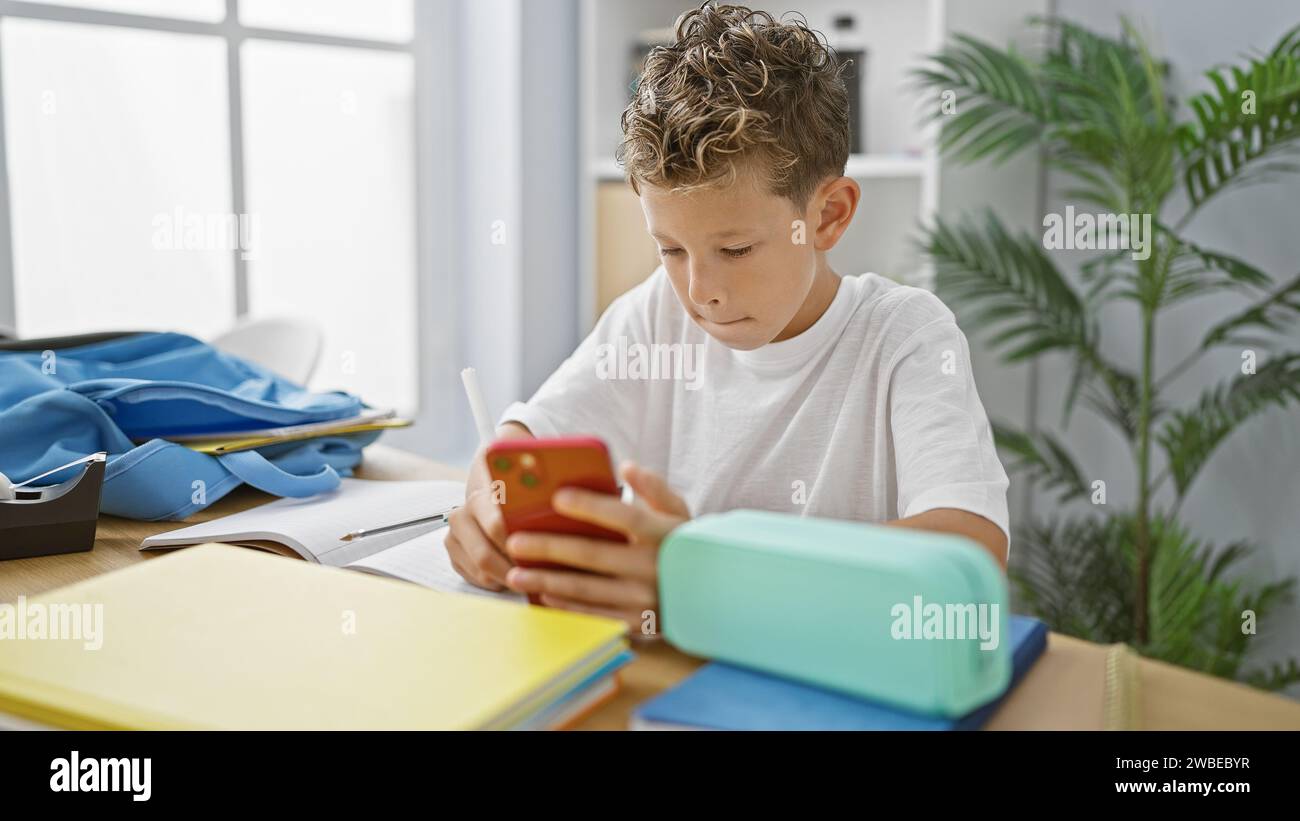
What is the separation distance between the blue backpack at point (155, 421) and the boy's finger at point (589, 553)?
0.54 meters

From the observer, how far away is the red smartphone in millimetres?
622

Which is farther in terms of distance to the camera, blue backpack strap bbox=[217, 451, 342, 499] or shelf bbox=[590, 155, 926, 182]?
shelf bbox=[590, 155, 926, 182]

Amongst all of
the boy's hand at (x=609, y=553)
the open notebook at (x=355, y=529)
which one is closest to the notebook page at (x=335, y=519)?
the open notebook at (x=355, y=529)

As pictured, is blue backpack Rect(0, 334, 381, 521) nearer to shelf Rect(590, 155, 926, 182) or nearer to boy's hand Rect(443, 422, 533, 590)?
boy's hand Rect(443, 422, 533, 590)

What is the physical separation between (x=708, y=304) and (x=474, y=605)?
Result: 42cm

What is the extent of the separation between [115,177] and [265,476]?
147 centimetres

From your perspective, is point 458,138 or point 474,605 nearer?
point 474,605

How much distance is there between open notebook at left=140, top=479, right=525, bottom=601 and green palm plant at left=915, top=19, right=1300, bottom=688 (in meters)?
1.30

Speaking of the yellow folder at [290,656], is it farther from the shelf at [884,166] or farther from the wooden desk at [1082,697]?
the shelf at [884,166]

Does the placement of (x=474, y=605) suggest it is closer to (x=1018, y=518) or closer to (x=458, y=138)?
(x=1018, y=518)

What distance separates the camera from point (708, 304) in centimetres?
98

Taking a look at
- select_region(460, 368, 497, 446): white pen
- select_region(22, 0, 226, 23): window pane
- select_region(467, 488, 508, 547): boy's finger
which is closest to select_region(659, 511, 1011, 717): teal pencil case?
select_region(467, 488, 508, 547): boy's finger

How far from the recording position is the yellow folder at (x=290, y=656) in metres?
0.53
